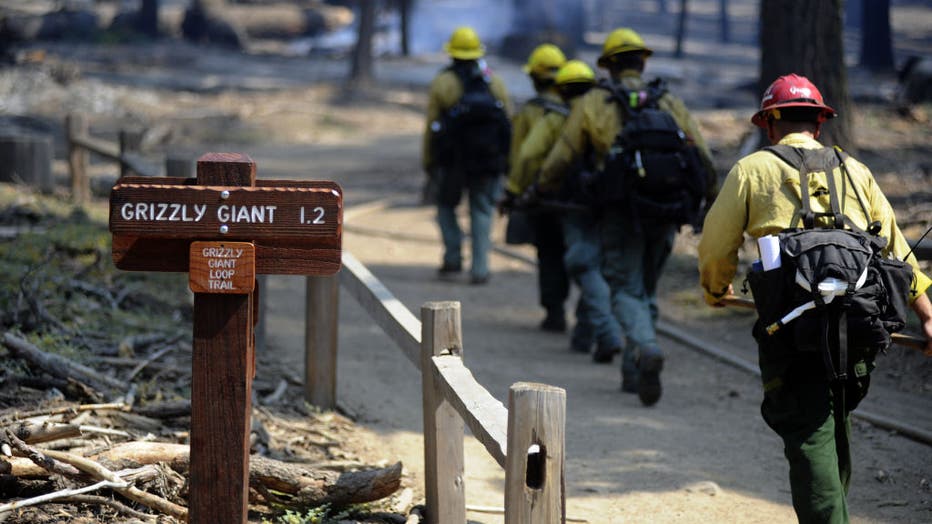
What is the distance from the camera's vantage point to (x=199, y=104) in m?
24.4

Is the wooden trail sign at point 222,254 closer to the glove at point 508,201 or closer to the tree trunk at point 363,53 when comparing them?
the glove at point 508,201

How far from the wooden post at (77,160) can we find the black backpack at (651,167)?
8.09 meters

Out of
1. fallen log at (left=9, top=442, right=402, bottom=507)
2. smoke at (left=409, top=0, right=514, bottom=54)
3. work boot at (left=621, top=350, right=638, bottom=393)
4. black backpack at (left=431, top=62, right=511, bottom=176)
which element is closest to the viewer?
fallen log at (left=9, top=442, right=402, bottom=507)

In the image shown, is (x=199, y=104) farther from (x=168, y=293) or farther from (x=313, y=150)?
(x=168, y=293)

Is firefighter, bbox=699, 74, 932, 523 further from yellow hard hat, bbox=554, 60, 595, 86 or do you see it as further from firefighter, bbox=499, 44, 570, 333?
firefighter, bbox=499, 44, 570, 333


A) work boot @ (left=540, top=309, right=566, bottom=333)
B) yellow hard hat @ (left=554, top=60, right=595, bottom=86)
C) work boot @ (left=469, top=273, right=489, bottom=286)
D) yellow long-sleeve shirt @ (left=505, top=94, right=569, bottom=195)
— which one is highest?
yellow hard hat @ (left=554, top=60, right=595, bottom=86)

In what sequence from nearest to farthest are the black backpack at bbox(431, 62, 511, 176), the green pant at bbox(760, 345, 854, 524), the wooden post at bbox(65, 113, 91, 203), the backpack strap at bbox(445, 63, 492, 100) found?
1. the green pant at bbox(760, 345, 854, 524)
2. the black backpack at bbox(431, 62, 511, 176)
3. the backpack strap at bbox(445, 63, 492, 100)
4. the wooden post at bbox(65, 113, 91, 203)

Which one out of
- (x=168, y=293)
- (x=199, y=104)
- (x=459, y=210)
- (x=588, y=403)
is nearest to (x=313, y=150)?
(x=199, y=104)

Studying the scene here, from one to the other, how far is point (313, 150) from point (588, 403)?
14.4m

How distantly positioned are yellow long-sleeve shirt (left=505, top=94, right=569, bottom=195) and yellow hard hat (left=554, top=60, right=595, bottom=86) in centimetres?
26

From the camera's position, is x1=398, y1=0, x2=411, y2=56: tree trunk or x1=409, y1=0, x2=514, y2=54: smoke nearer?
x1=398, y1=0, x2=411, y2=56: tree trunk

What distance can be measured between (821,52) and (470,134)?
12.1 feet

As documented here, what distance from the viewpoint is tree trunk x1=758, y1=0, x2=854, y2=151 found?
1103 cm

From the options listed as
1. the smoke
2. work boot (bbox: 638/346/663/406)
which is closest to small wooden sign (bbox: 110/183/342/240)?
work boot (bbox: 638/346/663/406)
